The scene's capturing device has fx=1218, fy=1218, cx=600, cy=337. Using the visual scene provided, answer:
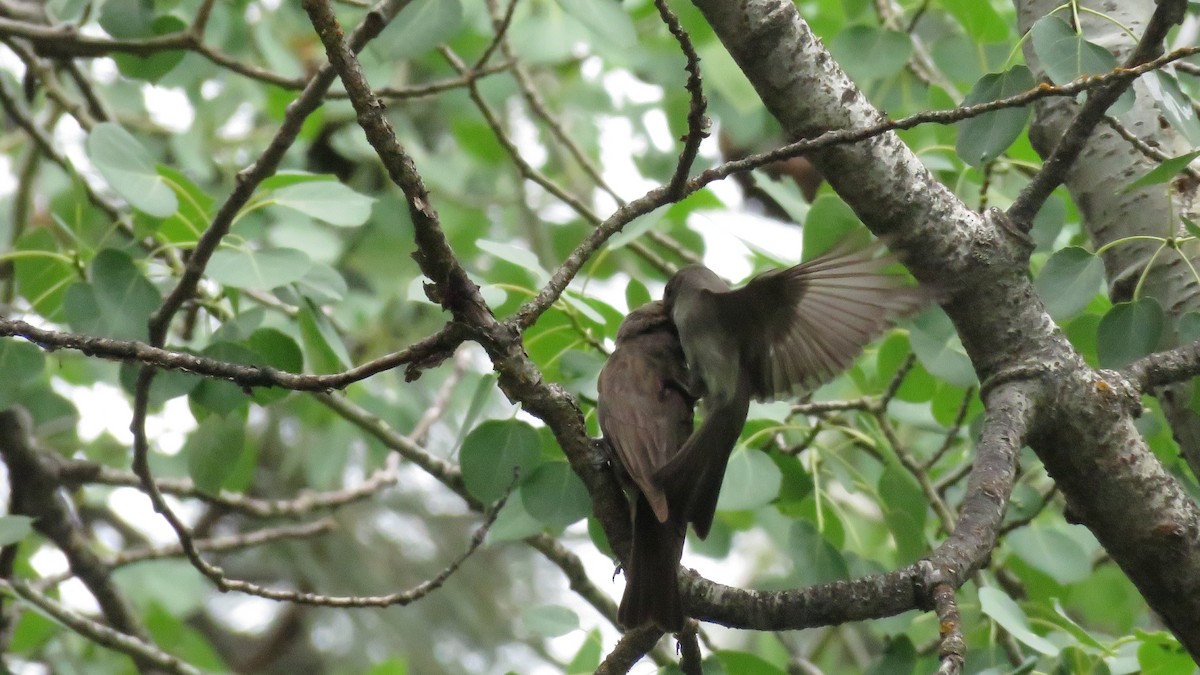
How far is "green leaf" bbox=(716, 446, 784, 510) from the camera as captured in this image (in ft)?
7.52

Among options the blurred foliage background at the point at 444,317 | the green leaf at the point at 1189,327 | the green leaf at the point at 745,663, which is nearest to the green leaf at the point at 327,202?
the blurred foliage background at the point at 444,317

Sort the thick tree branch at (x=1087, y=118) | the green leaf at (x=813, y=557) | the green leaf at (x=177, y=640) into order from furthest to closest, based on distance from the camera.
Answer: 1. the green leaf at (x=177, y=640)
2. the green leaf at (x=813, y=557)
3. the thick tree branch at (x=1087, y=118)

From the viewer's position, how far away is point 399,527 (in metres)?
5.61

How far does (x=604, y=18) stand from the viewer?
2.65 m

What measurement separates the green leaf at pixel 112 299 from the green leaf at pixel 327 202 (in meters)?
0.29

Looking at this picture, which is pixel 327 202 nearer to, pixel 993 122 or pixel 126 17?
pixel 126 17

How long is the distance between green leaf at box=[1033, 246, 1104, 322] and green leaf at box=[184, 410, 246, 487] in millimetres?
1552

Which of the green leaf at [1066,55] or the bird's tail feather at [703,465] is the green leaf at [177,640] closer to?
the bird's tail feather at [703,465]

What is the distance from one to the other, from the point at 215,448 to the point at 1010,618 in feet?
5.06

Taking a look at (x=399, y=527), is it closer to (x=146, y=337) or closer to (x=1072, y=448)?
(x=146, y=337)

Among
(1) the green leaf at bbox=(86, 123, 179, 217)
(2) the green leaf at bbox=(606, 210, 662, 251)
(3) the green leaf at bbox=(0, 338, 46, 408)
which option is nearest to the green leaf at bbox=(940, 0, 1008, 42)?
(2) the green leaf at bbox=(606, 210, 662, 251)

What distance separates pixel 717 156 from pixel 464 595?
2.33m

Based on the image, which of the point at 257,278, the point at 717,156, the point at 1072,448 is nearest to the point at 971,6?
the point at 1072,448

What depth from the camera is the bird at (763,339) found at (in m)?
2.01
